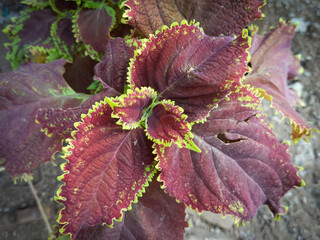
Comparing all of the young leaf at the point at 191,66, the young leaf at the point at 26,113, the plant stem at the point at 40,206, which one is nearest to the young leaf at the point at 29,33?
the young leaf at the point at 26,113

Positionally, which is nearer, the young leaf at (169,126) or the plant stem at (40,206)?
the young leaf at (169,126)

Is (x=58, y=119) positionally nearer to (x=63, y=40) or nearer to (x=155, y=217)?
(x=155, y=217)

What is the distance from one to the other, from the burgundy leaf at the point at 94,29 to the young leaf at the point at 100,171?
0.45m

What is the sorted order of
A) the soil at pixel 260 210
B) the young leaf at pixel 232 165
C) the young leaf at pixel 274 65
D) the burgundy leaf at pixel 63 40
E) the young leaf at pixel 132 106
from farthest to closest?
the soil at pixel 260 210, the burgundy leaf at pixel 63 40, the young leaf at pixel 274 65, the young leaf at pixel 232 165, the young leaf at pixel 132 106

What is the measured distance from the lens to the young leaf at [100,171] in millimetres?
712

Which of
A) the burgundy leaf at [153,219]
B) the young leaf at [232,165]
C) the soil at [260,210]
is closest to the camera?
the young leaf at [232,165]

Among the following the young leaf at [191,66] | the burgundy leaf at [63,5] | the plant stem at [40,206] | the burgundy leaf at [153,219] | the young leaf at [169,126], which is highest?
the young leaf at [191,66]

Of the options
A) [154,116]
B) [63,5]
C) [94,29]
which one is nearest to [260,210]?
[154,116]

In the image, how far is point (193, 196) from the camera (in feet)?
2.68

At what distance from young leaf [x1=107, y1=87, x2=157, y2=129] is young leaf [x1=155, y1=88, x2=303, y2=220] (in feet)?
0.32

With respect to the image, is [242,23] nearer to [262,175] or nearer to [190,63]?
[190,63]

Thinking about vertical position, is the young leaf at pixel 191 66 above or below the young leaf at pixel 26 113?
above

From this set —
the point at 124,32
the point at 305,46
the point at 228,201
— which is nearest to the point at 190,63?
the point at 228,201

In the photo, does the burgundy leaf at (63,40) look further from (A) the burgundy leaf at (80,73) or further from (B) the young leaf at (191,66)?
(B) the young leaf at (191,66)
